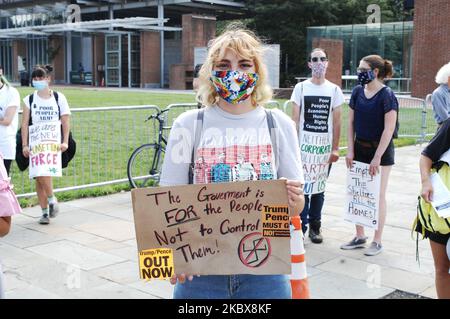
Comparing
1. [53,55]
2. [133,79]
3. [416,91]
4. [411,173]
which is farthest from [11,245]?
[53,55]

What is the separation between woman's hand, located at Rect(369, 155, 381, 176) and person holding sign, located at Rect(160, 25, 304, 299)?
2994mm

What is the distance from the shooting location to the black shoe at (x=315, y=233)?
20.1 feet

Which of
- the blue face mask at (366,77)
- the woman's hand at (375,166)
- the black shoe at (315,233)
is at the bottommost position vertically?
the black shoe at (315,233)

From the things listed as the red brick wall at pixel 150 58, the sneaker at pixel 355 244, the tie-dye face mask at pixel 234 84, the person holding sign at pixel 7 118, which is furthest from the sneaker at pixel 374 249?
the red brick wall at pixel 150 58

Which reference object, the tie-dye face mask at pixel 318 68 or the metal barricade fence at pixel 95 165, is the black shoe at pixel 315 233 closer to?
the tie-dye face mask at pixel 318 68

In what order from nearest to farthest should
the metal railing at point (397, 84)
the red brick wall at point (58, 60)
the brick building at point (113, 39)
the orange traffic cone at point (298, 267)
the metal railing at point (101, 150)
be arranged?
the orange traffic cone at point (298, 267) → the metal railing at point (101, 150) → the metal railing at point (397, 84) → the brick building at point (113, 39) → the red brick wall at point (58, 60)

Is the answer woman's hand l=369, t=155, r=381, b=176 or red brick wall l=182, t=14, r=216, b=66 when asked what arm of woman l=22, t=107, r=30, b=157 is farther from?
red brick wall l=182, t=14, r=216, b=66

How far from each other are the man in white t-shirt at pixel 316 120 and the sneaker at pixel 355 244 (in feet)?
1.51

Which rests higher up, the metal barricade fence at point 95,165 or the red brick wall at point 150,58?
the red brick wall at point 150,58

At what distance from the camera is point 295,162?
2791mm

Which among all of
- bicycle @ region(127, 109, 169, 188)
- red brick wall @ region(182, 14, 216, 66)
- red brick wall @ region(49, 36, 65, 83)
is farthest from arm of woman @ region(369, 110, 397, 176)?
red brick wall @ region(49, 36, 65, 83)

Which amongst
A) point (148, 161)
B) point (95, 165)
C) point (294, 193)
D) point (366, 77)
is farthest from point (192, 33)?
point (294, 193)

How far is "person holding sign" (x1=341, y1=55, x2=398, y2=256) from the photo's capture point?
18.2 feet

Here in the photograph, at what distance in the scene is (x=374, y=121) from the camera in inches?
221
